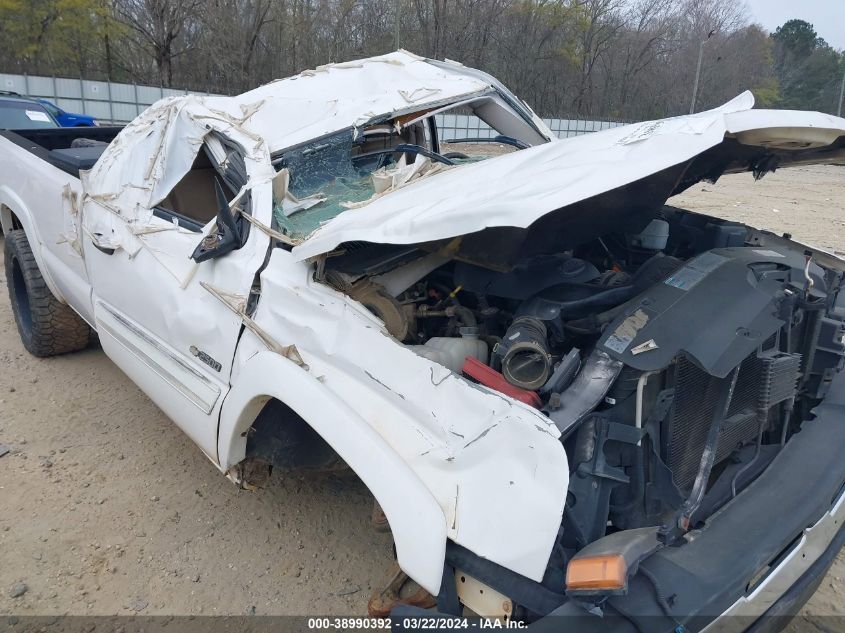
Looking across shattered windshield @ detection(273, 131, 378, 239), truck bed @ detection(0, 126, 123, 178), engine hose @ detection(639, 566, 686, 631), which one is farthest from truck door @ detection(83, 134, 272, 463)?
engine hose @ detection(639, 566, 686, 631)

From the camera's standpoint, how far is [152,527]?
2916 mm

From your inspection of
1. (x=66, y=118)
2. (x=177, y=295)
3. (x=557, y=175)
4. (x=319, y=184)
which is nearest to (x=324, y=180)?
(x=319, y=184)

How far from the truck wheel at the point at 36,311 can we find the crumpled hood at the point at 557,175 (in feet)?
10.0

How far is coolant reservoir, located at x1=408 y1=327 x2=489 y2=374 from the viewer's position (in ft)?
7.23

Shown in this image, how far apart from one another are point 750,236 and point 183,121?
3.04m

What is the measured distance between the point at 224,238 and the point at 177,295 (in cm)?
39

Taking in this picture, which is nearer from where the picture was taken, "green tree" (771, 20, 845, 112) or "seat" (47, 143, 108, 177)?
"seat" (47, 143, 108, 177)

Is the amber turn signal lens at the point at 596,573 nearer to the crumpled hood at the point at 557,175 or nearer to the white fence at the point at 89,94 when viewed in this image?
the crumpled hood at the point at 557,175

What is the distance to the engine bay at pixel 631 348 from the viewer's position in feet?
6.36

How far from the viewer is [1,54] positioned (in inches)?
1090

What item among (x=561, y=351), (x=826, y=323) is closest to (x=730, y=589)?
(x=561, y=351)

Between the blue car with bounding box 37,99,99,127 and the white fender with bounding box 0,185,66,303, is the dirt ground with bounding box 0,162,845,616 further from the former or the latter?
the blue car with bounding box 37,99,99,127

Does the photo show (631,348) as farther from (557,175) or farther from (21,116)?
(21,116)

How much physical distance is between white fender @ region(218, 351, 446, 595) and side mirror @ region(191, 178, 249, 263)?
1.70ft
